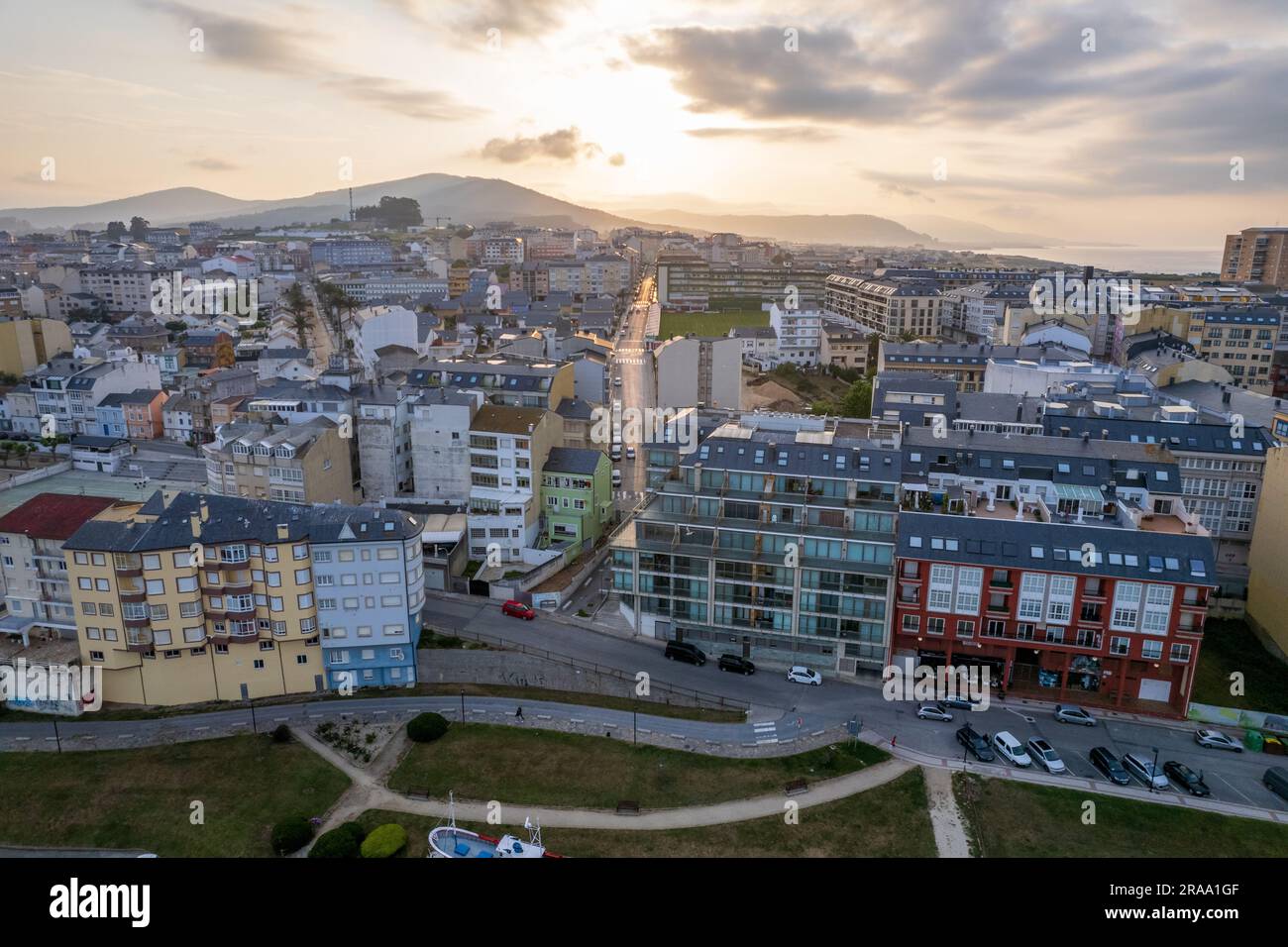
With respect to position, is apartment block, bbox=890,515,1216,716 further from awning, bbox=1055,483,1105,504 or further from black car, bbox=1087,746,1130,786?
black car, bbox=1087,746,1130,786

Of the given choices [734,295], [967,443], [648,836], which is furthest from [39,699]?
[734,295]

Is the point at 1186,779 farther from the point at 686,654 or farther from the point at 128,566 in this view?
the point at 128,566

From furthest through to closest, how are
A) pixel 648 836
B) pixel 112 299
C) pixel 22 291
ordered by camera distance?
pixel 112 299
pixel 22 291
pixel 648 836

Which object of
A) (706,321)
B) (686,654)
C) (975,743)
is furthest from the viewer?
(706,321)

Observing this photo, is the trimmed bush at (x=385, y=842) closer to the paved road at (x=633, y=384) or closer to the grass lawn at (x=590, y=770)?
the grass lawn at (x=590, y=770)

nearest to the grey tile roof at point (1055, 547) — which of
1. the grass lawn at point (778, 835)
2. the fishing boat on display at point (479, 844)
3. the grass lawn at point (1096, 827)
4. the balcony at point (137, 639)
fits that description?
the grass lawn at point (1096, 827)

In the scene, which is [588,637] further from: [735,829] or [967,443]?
[967,443]

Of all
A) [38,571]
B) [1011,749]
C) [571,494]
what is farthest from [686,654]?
[38,571]
